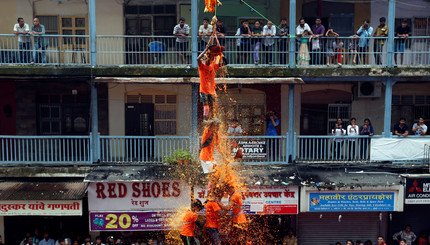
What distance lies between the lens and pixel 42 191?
14.7m

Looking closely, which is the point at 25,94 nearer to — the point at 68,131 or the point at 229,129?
the point at 68,131

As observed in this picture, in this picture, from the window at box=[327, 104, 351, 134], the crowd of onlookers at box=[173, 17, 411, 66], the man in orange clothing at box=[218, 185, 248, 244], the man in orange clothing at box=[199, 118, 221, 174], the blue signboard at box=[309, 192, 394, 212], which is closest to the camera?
the man in orange clothing at box=[199, 118, 221, 174]

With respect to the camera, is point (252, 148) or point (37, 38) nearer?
point (252, 148)

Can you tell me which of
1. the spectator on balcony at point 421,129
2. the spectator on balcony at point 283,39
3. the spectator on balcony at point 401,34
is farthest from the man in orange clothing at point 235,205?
the spectator on balcony at point 401,34

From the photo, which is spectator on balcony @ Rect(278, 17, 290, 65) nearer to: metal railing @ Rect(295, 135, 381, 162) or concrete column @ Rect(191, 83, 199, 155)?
metal railing @ Rect(295, 135, 381, 162)

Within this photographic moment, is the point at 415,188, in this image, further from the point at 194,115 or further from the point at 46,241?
the point at 46,241

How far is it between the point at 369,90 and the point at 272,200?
5.78 meters

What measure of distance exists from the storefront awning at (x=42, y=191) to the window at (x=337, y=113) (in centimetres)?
901

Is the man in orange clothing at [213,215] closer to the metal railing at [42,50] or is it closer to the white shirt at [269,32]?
the white shirt at [269,32]

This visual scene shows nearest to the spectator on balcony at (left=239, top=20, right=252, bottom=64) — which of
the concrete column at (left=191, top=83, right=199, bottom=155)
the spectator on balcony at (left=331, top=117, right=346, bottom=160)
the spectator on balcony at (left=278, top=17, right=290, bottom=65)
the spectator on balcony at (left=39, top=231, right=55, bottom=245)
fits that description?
the spectator on balcony at (left=278, top=17, right=290, bottom=65)

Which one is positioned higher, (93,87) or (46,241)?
(93,87)

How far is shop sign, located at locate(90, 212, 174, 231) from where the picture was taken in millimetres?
14984

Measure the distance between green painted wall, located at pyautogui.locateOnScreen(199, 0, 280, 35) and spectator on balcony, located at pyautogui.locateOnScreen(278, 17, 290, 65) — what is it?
957mm

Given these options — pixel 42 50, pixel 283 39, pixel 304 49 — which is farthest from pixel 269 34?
pixel 42 50
